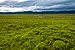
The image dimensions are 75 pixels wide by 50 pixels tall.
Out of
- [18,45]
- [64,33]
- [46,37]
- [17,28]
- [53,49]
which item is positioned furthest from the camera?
[17,28]

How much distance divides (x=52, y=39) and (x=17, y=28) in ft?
36.7

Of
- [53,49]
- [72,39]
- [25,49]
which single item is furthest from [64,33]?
[25,49]

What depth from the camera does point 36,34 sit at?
25.3m

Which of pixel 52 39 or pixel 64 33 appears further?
pixel 64 33

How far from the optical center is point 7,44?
841 inches

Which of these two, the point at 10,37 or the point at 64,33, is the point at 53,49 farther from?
the point at 10,37

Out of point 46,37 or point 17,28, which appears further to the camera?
point 17,28

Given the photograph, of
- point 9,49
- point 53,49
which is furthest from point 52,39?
point 9,49

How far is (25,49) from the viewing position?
63.3 feet

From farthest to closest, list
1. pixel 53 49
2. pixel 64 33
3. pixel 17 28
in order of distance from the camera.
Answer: pixel 17 28
pixel 64 33
pixel 53 49

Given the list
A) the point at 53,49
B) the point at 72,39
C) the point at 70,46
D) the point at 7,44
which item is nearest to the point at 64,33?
the point at 72,39

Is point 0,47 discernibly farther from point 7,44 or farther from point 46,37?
point 46,37

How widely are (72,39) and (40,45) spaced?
6064 mm

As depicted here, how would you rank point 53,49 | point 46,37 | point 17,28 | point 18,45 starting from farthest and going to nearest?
point 17,28 < point 46,37 < point 18,45 < point 53,49
